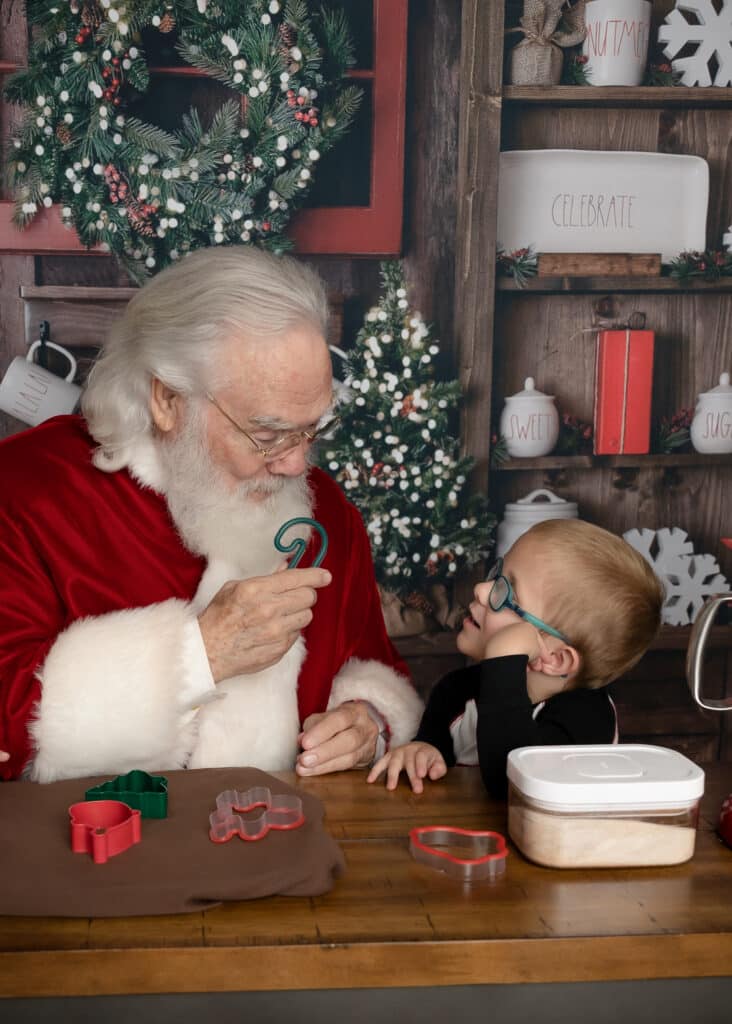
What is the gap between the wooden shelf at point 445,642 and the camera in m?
3.69

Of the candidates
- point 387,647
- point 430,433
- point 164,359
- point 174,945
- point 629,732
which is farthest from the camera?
point 629,732

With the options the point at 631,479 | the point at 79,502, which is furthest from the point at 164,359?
the point at 631,479


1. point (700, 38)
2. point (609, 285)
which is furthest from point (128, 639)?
point (700, 38)

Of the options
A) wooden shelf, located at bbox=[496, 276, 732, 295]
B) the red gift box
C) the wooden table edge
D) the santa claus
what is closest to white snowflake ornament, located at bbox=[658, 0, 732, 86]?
wooden shelf, located at bbox=[496, 276, 732, 295]

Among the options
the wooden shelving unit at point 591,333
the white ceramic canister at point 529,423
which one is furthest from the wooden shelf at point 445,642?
the white ceramic canister at point 529,423

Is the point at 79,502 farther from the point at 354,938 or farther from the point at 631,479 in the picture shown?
the point at 631,479

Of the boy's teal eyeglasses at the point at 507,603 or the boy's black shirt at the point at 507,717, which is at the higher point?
the boy's teal eyeglasses at the point at 507,603

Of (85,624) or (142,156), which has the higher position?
(142,156)

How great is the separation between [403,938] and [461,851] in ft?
0.90

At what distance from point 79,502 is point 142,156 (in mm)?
1526

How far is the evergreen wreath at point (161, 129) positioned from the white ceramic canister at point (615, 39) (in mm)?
833

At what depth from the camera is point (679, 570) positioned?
3887 millimetres

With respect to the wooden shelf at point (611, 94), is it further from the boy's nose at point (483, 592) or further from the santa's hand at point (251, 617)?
the santa's hand at point (251, 617)

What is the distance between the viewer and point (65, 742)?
6.23 feet
